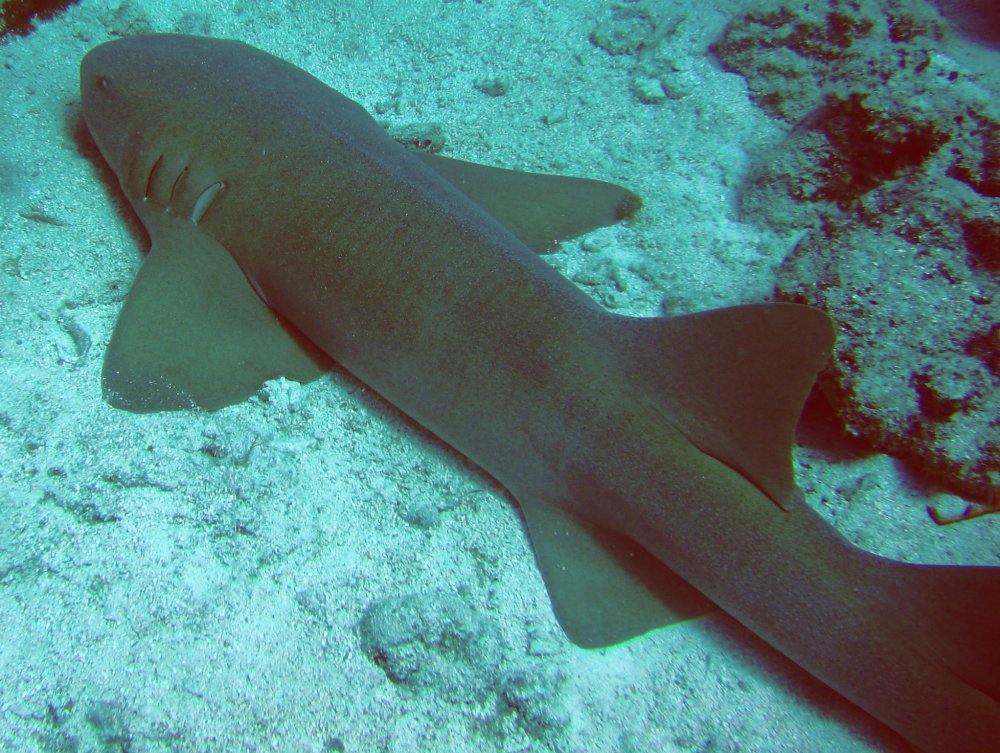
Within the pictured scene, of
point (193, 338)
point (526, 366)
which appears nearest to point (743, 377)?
point (526, 366)

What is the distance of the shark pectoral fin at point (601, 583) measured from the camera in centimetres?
237

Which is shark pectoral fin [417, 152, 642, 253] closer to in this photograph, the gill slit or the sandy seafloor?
the sandy seafloor

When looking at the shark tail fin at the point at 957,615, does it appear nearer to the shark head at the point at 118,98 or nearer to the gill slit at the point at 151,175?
the gill slit at the point at 151,175

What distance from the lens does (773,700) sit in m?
2.25

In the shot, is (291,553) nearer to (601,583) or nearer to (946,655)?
(601,583)

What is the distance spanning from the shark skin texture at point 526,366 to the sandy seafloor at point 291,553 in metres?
0.18

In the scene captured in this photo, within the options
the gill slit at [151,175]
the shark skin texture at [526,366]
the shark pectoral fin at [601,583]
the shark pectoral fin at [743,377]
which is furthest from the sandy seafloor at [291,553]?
the shark pectoral fin at [743,377]

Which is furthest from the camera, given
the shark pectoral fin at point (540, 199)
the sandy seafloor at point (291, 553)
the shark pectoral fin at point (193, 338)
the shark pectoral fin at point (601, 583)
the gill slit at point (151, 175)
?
the shark pectoral fin at point (540, 199)

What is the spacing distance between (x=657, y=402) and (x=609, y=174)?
7.27ft

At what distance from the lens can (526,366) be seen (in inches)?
97.9

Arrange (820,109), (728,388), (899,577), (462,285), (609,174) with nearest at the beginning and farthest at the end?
(899,577), (728,388), (462,285), (820,109), (609,174)

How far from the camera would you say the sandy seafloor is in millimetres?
1945

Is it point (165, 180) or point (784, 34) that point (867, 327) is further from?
point (165, 180)

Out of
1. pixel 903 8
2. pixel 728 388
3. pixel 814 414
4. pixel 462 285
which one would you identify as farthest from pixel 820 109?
pixel 462 285
